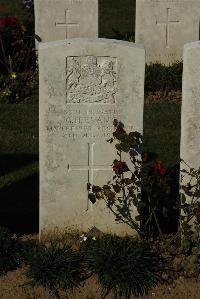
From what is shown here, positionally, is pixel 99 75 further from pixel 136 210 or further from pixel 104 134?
pixel 136 210

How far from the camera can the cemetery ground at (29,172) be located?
609 centimetres

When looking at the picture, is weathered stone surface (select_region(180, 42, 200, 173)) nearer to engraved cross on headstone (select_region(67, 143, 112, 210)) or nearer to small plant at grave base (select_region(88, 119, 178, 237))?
small plant at grave base (select_region(88, 119, 178, 237))

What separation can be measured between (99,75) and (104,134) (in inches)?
20.2

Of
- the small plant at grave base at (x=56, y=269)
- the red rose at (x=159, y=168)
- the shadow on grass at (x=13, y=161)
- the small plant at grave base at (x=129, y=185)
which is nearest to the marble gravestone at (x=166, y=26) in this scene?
the shadow on grass at (x=13, y=161)

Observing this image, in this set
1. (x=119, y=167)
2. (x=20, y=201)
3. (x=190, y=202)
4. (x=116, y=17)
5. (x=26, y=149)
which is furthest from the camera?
(x=116, y=17)

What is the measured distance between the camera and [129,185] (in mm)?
6734

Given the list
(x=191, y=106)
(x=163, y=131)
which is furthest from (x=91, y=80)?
(x=163, y=131)

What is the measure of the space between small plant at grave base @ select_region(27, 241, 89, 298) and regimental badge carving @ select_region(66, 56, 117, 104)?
1.29 metres

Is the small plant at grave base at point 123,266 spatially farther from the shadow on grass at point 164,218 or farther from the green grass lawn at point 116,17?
the green grass lawn at point 116,17

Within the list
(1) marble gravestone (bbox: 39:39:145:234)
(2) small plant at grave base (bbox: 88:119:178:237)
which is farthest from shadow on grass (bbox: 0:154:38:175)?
(2) small plant at grave base (bbox: 88:119:178:237)

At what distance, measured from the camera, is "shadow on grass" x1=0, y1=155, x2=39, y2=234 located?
289 inches

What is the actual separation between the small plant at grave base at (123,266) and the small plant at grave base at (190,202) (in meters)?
0.35

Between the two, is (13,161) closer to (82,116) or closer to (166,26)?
(82,116)

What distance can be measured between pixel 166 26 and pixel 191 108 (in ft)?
20.7
